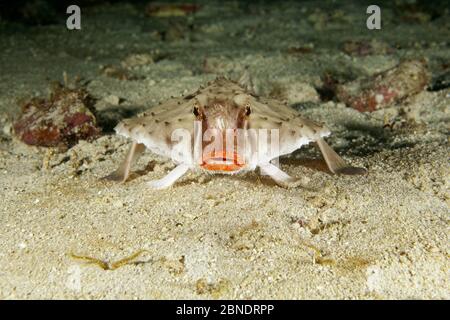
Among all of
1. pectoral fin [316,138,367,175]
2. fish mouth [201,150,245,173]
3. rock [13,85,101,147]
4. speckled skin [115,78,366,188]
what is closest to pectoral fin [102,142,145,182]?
speckled skin [115,78,366,188]

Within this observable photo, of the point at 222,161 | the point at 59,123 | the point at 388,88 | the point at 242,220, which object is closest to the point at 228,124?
the point at 222,161

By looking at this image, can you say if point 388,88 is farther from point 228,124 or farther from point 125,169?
point 125,169

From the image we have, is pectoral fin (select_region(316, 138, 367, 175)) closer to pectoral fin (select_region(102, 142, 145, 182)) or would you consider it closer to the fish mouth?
the fish mouth

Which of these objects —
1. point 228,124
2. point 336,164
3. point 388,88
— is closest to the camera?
point 228,124

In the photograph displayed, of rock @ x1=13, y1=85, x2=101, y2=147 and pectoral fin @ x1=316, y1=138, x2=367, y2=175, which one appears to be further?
rock @ x1=13, y1=85, x2=101, y2=147

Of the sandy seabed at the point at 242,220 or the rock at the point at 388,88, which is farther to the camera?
the rock at the point at 388,88

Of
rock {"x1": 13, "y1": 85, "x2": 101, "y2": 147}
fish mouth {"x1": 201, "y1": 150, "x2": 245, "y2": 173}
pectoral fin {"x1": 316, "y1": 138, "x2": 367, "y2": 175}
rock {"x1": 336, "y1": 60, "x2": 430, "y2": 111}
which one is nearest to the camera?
fish mouth {"x1": 201, "y1": 150, "x2": 245, "y2": 173}

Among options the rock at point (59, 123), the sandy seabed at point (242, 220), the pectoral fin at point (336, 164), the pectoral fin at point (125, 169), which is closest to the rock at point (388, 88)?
the sandy seabed at point (242, 220)

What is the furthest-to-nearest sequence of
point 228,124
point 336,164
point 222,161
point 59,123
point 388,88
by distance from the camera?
point 388,88 < point 59,123 < point 336,164 < point 228,124 < point 222,161

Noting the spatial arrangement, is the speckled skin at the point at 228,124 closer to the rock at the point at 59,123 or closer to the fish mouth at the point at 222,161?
the fish mouth at the point at 222,161
